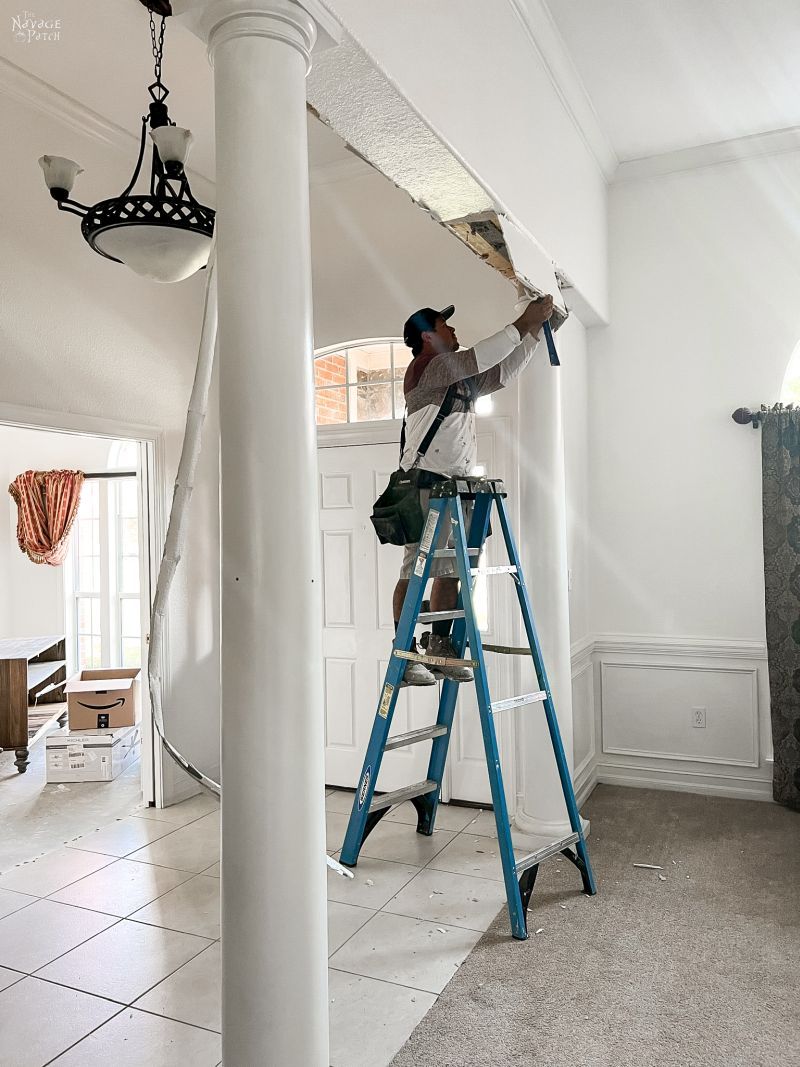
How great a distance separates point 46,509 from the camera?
7.10m

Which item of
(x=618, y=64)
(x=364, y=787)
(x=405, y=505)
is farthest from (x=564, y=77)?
(x=364, y=787)

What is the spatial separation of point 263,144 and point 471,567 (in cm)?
172

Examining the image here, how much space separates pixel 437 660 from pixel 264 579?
4.66 ft

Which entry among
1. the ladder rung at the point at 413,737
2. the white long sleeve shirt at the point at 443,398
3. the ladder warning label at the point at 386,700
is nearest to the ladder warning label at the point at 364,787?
the ladder rung at the point at 413,737


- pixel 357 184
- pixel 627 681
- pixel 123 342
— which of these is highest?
pixel 357 184

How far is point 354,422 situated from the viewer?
172 inches

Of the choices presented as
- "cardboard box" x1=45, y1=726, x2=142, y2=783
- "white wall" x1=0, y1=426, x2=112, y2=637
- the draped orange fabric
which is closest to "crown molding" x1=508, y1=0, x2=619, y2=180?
"cardboard box" x1=45, y1=726, x2=142, y2=783

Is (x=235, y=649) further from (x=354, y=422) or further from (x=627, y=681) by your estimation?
(x=627, y=681)

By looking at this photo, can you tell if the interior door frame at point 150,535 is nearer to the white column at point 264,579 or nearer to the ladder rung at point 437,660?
the ladder rung at point 437,660

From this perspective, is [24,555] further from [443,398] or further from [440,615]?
[443,398]

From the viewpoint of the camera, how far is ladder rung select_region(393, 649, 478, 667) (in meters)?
2.77

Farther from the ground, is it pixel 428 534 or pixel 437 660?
pixel 428 534

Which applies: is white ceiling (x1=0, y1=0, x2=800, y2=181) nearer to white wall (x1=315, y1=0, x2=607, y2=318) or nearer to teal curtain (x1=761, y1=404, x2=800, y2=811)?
white wall (x1=315, y1=0, x2=607, y2=318)

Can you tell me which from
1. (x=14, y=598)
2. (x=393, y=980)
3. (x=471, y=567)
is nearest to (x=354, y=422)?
(x=471, y=567)
